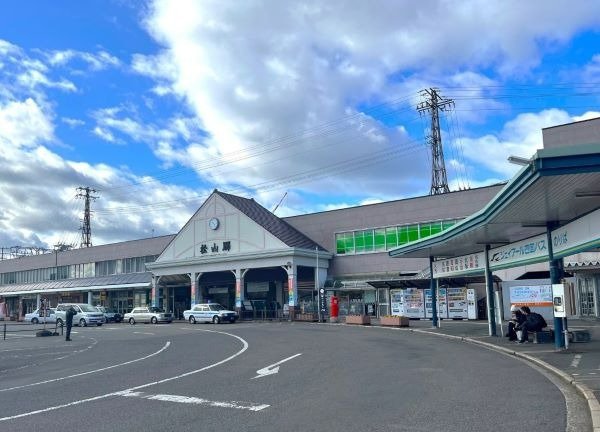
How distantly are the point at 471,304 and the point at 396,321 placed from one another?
669cm

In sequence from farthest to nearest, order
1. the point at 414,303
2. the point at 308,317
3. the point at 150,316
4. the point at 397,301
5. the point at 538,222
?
the point at 150,316 < the point at 308,317 < the point at 397,301 < the point at 414,303 < the point at 538,222

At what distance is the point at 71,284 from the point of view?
64.4 metres

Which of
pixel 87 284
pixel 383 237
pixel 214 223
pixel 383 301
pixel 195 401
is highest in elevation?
pixel 214 223

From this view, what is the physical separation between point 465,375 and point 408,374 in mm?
1188

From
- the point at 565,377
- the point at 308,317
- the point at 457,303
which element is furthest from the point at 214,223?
the point at 565,377

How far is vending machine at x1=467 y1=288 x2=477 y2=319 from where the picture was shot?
35.0 meters

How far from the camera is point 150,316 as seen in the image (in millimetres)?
45625

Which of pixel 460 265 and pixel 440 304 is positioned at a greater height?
pixel 460 265

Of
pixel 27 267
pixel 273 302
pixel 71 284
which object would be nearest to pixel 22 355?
pixel 273 302

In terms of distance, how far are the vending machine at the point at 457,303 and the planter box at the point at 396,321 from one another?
6085 millimetres

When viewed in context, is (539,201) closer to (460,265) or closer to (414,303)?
(460,265)

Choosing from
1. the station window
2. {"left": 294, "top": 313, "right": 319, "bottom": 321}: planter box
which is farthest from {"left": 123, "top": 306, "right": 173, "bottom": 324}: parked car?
the station window

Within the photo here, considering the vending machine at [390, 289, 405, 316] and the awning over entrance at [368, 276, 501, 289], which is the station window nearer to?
the vending machine at [390, 289, 405, 316]

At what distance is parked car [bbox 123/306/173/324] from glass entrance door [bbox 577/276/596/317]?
2954 centimetres
